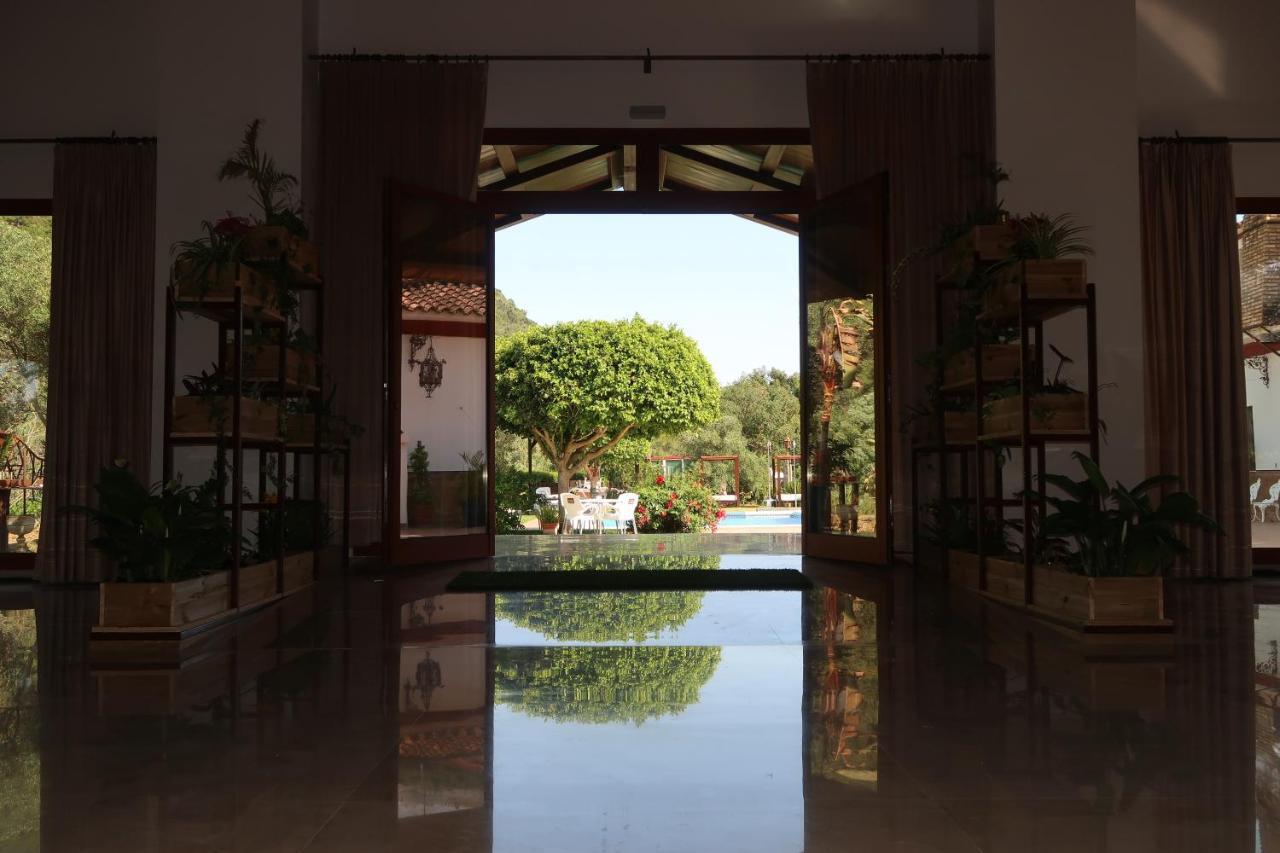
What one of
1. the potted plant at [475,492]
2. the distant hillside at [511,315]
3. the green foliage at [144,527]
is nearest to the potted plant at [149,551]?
the green foliage at [144,527]

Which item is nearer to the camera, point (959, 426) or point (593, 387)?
point (959, 426)

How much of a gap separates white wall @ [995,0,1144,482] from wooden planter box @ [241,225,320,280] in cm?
435

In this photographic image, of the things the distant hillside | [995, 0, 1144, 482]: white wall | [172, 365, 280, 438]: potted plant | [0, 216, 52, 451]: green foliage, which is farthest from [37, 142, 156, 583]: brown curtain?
the distant hillside

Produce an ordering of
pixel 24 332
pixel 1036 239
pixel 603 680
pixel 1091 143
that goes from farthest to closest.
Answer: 1. pixel 24 332
2. pixel 1091 143
3. pixel 1036 239
4. pixel 603 680

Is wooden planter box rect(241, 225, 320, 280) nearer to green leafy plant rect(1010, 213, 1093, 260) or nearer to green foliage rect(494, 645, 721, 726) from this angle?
green foliage rect(494, 645, 721, 726)

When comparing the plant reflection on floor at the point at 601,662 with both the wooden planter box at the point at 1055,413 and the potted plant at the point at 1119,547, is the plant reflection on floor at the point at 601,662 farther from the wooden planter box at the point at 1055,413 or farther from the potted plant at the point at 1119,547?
the wooden planter box at the point at 1055,413

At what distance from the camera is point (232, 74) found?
6836 mm

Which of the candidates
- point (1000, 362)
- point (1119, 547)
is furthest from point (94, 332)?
point (1119, 547)

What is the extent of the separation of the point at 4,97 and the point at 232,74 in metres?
1.78

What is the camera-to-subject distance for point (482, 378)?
7.45 m

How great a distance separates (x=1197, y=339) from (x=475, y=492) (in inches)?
193

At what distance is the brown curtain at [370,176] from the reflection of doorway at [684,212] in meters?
0.21

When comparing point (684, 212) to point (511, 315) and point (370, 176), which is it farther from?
point (511, 315)

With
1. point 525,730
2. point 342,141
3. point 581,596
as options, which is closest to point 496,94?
point 342,141
